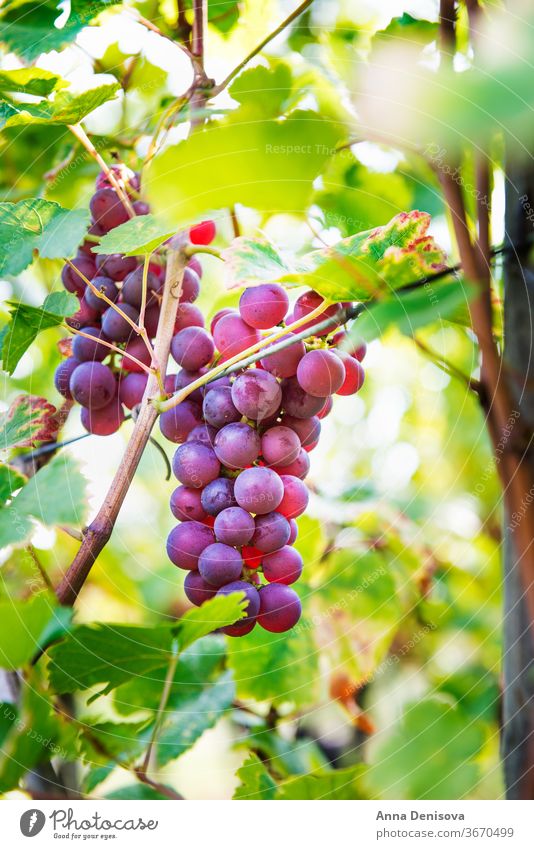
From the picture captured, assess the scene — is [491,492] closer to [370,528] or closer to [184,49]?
[370,528]

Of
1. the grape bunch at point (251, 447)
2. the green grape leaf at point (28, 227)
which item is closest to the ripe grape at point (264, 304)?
the grape bunch at point (251, 447)

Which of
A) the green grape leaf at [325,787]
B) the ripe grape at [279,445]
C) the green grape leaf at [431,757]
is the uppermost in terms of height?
the ripe grape at [279,445]

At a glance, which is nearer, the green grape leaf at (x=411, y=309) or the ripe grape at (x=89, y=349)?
the green grape leaf at (x=411, y=309)

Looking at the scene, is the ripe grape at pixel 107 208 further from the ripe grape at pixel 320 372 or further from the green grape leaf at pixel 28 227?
the ripe grape at pixel 320 372

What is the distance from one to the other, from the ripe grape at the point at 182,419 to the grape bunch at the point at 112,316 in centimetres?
4

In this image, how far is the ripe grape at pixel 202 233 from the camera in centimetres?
46

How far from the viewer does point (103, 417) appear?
1.58 feet

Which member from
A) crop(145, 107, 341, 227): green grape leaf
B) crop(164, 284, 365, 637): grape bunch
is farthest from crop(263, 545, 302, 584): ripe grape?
crop(145, 107, 341, 227): green grape leaf

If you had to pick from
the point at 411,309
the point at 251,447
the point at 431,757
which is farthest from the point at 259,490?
the point at 431,757

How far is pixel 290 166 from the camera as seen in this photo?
46 cm

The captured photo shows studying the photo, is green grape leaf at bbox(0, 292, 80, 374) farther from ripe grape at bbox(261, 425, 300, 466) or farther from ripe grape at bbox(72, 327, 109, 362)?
ripe grape at bbox(261, 425, 300, 466)

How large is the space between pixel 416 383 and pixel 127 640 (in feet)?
1.29

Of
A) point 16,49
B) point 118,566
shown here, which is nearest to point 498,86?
point 16,49
